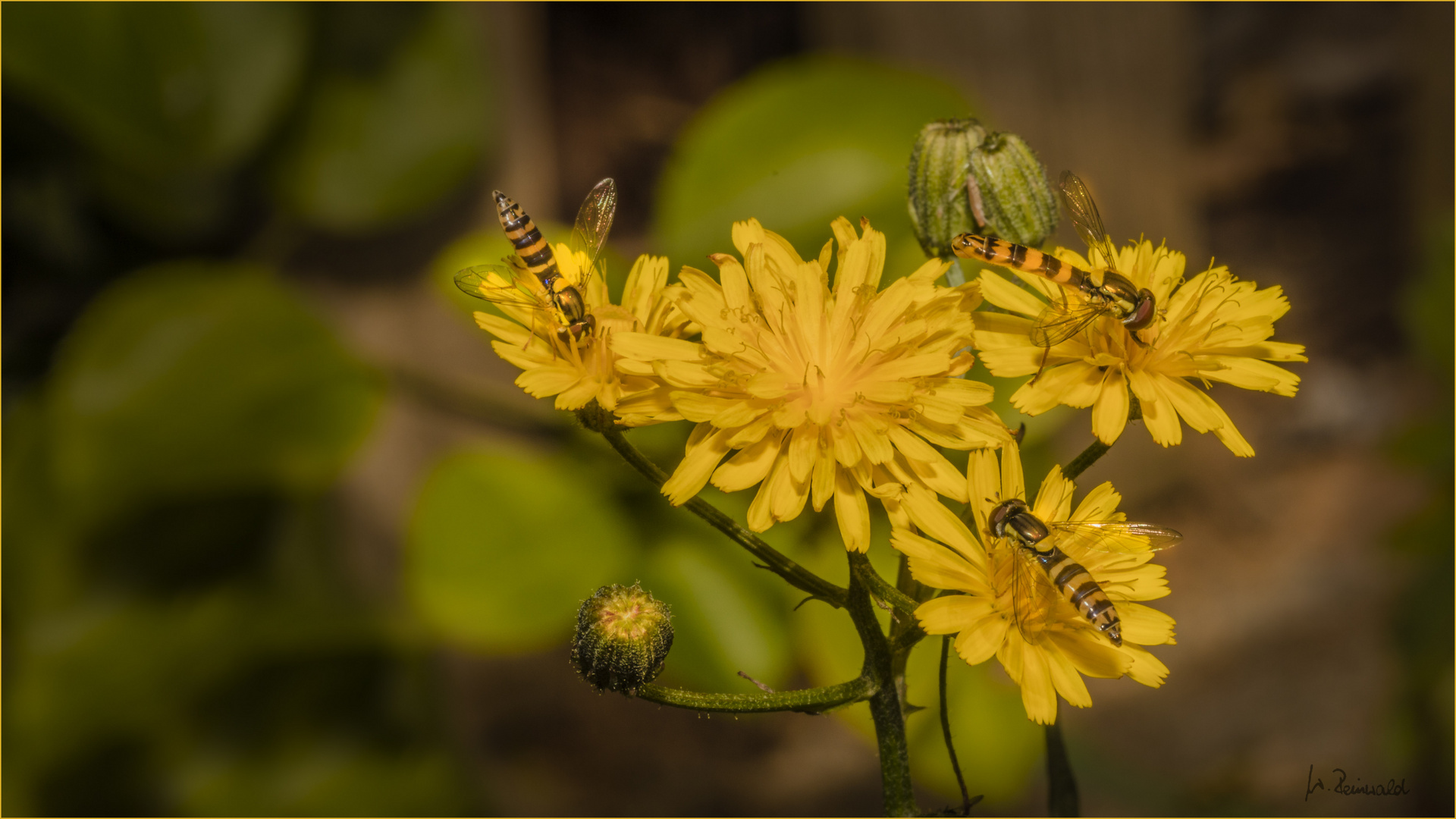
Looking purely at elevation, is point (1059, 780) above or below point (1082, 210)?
below

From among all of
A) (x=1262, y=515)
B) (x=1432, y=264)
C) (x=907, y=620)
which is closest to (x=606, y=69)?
(x=907, y=620)

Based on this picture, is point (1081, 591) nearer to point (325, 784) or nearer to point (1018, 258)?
point (1018, 258)

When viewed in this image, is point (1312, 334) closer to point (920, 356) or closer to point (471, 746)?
point (920, 356)

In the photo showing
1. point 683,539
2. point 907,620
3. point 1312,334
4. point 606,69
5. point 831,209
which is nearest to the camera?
point 907,620

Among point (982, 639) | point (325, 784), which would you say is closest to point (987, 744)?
point (982, 639)

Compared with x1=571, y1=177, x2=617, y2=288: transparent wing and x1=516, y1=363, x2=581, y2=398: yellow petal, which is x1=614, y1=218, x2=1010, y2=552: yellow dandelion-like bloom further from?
x1=571, y1=177, x2=617, y2=288: transparent wing

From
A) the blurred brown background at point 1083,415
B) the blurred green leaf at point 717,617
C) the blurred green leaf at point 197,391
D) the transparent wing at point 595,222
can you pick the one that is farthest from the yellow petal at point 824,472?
the blurred green leaf at point 197,391

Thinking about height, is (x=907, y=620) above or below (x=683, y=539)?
above

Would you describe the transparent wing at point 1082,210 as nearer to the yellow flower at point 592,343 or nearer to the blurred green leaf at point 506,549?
the yellow flower at point 592,343
